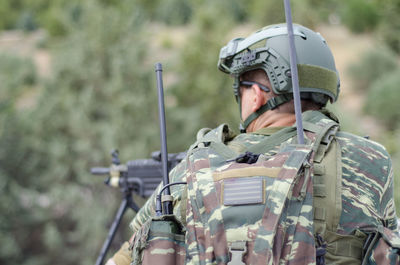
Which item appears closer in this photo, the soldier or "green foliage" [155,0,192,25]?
the soldier

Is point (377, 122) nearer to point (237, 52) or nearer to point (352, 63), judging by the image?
point (352, 63)

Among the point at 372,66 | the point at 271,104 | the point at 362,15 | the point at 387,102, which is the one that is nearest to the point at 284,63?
the point at 271,104

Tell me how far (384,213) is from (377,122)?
22223 mm

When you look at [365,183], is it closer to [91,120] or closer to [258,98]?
[258,98]

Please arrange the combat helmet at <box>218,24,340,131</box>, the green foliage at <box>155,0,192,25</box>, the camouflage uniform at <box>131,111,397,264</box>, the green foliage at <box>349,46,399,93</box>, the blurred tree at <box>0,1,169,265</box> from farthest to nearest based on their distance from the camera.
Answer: the green foliage at <box>155,0,192,25</box>, the green foliage at <box>349,46,399,93</box>, the blurred tree at <box>0,1,169,265</box>, the combat helmet at <box>218,24,340,131</box>, the camouflage uniform at <box>131,111,397,264</box>

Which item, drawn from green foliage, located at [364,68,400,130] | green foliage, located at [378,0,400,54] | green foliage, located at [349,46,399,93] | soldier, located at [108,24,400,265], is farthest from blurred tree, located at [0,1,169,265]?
soldier, located at [108,24,400,265]

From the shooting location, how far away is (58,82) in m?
22.2

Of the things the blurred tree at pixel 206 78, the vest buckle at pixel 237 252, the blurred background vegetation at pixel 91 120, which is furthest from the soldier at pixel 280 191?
the blurred tree at pixel 206 78

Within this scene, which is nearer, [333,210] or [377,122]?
[333,210]

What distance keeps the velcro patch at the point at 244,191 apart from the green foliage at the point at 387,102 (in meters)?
20.8

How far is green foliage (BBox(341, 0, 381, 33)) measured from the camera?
34.7 m

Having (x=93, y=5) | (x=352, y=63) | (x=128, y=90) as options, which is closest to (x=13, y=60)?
(x=93, y=5)

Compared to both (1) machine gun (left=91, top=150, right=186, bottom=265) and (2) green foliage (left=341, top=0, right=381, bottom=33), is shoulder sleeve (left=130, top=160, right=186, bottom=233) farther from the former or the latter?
(2) green foliage (left=341, top=0, right=381, bottom=33)

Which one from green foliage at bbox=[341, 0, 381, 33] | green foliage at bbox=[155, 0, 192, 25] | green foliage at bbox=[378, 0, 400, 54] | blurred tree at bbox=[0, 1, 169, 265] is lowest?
blurred tree at bbox=[0, 1, 169, 265]
